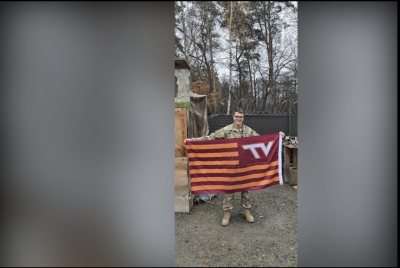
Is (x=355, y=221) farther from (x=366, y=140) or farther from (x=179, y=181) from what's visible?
(x=179, y=181)

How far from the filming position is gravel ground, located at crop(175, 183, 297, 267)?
288 centimetres

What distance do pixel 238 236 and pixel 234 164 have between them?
41.1 inches

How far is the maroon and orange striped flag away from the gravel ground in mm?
624

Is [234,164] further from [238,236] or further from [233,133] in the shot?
[238,236]

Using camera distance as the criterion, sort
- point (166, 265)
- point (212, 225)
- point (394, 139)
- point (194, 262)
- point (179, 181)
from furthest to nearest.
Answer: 1. point (179, 181)
2. point (212, 225)
3. point (194, 262)
4. point (166, 265)
5. point (394, 139)

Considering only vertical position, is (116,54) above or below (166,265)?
above

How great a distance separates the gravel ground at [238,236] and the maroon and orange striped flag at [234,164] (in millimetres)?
624

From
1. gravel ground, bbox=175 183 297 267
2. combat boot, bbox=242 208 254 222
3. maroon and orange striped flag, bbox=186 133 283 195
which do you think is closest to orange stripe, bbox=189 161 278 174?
maroon and orange striped flag, bbox=186 133 283 195

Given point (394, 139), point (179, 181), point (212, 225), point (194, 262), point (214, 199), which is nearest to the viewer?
point (394, 139)

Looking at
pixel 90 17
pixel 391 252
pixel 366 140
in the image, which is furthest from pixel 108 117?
pixel 391 252

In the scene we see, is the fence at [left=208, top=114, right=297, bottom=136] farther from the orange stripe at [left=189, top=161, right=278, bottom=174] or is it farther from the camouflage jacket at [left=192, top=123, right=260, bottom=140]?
the orange stripe at [left=189, top=161, right=278, bottom=174]

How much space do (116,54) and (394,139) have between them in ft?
7.04

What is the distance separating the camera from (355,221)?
1.81m

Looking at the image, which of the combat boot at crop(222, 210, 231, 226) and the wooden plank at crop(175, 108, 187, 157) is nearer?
the combat boot at crop(222, 210, 231, 226)
